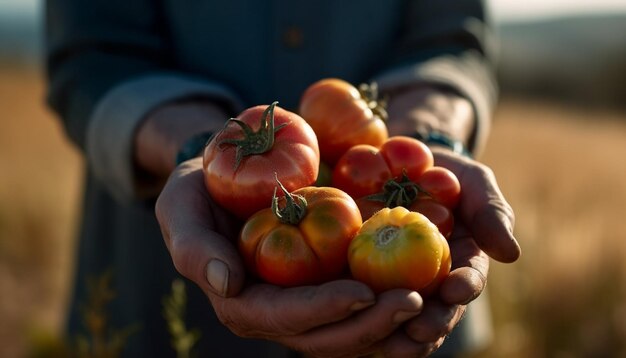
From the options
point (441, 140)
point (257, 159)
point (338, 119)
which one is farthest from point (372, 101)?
point (257, 159)

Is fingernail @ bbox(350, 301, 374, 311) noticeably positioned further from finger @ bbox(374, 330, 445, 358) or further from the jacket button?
the jacket button

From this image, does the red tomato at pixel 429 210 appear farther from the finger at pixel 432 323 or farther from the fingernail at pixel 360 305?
the fingernail at pixel 360 305

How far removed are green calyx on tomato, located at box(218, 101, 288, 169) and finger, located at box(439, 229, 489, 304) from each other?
1.89ft

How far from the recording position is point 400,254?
5.34 ft

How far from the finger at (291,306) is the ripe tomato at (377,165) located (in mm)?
439

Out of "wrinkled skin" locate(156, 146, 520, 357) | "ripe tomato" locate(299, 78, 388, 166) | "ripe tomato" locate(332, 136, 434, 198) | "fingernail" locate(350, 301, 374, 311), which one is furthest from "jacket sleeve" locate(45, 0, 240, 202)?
"fingernail" locate(350, 301, 374, 311)

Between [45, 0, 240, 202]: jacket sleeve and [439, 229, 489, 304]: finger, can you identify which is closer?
[439, 229, 489, 304]: finger

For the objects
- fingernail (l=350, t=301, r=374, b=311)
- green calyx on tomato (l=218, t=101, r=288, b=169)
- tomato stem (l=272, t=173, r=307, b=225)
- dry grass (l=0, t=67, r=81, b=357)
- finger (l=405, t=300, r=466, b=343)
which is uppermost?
green calyx on tomato (l=218, t=101, r=288, b=169)

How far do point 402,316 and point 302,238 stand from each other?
0.35 metres

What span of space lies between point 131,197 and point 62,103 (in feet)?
→ 2.06

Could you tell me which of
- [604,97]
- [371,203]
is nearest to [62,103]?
[371,203]

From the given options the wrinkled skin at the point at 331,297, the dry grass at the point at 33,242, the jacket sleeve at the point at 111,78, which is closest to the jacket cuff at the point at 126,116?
the jacket sleeve at the point at 111,78

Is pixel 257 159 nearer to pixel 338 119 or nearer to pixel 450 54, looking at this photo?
pixel 338 119

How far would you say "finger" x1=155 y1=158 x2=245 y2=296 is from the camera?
5.31 ft
